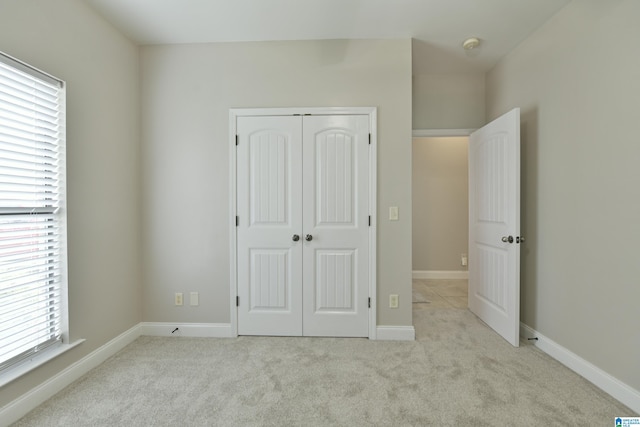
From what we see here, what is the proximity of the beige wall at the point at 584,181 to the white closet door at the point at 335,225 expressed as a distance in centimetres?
144

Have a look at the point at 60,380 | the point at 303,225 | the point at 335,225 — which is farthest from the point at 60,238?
the point at 335,225

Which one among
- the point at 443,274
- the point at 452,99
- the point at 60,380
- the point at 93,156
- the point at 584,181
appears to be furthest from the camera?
the point at 443,274

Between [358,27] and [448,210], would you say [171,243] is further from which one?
[448,210]

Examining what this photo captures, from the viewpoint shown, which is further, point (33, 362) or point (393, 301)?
point (393, 301)

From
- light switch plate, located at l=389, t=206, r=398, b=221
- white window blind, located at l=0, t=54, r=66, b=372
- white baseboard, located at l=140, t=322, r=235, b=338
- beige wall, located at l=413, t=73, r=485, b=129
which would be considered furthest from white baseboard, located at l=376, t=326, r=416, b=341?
white window blind, located at l=0, t=54, r=66, b=372

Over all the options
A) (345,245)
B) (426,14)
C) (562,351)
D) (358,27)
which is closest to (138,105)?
(358,27)

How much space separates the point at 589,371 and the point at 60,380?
138 inches

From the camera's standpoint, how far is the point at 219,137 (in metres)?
2.54

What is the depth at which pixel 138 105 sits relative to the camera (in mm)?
2543

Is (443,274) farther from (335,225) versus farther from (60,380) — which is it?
(60,380)

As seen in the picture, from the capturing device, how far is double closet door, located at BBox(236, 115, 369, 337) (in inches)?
97.7

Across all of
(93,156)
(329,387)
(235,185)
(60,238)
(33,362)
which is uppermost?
(93,156)

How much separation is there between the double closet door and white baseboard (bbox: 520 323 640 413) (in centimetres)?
143

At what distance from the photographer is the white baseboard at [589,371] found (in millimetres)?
1612
